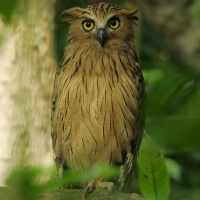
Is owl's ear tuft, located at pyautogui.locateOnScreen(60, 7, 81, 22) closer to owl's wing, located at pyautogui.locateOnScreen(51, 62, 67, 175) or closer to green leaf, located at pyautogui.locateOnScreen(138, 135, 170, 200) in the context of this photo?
owl's wing, located at pyautogui.locateOnScreen(51, 62, 67, 175)

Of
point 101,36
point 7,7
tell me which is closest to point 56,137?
point 101,36

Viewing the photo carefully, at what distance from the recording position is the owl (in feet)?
9.09

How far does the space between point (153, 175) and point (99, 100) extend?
1.42 metres

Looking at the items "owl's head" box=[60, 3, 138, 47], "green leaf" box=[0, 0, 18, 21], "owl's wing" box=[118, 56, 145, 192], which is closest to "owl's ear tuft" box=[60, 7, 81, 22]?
"owl's head" box=[60, 3, 138, 47]

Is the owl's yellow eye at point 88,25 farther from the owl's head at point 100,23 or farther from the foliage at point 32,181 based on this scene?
the foliage at point 32,181

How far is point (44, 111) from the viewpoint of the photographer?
356 centimetres

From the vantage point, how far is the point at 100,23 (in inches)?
112

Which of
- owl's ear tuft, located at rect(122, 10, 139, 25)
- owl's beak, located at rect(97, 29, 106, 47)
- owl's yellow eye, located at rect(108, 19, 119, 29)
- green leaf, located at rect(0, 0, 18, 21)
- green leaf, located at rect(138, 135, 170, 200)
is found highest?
green leaf, located at rect(0, 0, 18, 21)

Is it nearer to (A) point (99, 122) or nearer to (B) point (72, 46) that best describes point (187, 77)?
(A) point (99, 122)

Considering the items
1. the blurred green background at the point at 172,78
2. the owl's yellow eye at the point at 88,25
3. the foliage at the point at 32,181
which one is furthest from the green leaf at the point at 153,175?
the owl's yellow eye at the point at 88,25

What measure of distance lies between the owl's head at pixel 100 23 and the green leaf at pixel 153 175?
1.31 meters

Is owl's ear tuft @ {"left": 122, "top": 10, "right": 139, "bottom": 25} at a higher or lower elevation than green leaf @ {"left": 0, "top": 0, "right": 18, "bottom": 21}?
lower

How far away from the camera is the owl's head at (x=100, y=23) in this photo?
2.88m

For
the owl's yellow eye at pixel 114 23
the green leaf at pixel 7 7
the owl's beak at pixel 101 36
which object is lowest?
the owl's beak at pixel 101 36
